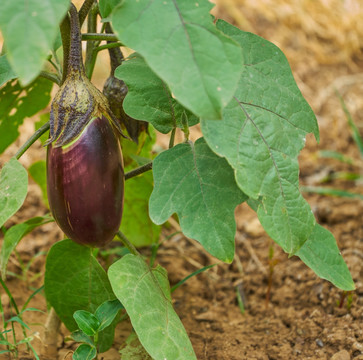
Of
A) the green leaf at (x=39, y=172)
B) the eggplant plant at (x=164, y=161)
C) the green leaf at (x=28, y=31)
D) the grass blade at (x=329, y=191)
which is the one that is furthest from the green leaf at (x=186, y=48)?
the grass blade at (x=329, y=191)

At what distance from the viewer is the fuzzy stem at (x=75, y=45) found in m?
0.88

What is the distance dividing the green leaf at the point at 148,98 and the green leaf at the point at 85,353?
40 centimetres

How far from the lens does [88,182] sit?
896 millimetres

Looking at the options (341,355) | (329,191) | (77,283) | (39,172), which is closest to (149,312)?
(77,283)

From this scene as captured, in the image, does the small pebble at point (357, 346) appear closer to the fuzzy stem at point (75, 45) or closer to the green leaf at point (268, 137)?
the green leaf at point (268, 137)

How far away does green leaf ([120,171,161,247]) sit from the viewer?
4.52 feet

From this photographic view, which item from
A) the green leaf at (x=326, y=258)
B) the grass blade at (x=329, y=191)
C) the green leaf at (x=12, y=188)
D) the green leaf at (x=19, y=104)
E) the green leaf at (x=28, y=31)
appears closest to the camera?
the green leaf at (x=28, y=31)

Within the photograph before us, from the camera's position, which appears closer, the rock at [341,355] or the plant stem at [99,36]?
the plant stem at [99,36]

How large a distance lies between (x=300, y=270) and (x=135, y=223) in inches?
18.0

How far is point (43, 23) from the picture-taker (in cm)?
68

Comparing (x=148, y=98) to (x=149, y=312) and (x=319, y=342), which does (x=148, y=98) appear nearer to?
(x=149, y=312)

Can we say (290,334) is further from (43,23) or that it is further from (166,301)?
(43,23)

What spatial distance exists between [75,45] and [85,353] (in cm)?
51

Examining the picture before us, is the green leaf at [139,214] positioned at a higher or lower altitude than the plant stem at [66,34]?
lower
